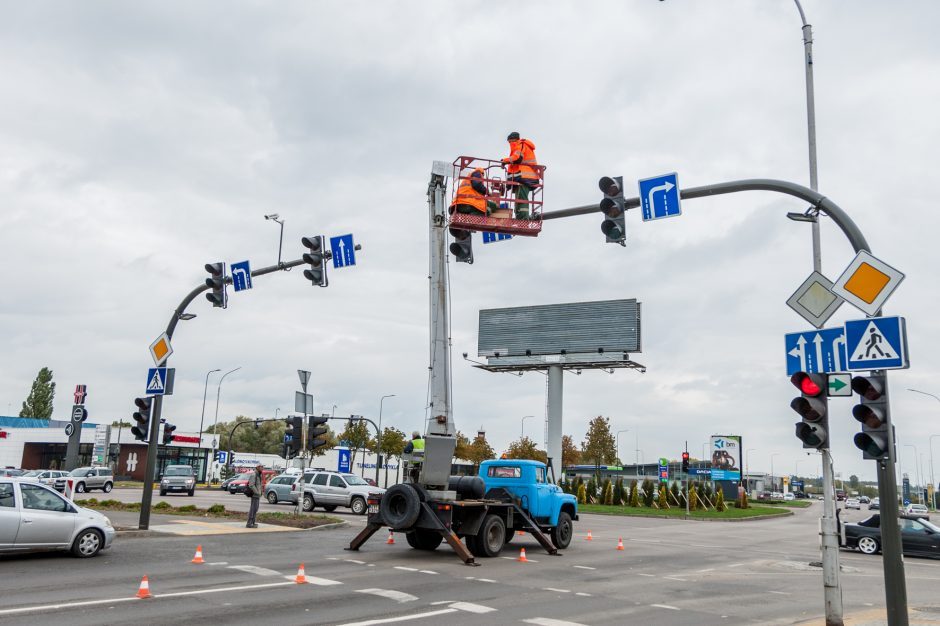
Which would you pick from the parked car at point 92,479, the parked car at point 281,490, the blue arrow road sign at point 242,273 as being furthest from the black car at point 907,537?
the parked car at point 92,479

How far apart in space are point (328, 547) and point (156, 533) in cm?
454

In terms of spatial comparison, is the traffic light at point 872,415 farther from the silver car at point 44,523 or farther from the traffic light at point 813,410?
the silver car at point 44,523

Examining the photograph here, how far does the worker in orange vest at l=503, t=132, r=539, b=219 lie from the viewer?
46.5ft

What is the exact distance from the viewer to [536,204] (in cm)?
1500

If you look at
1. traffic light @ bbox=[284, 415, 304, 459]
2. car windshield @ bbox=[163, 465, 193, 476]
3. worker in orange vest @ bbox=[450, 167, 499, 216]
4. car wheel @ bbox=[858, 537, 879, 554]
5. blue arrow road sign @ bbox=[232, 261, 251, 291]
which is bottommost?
car wheel @ bbox=[858, 537, 879, 554]

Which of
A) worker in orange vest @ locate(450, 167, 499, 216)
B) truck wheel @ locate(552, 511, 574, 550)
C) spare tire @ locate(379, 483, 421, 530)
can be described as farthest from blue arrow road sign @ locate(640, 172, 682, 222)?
truck wheel @ locate(552, 511, 574, 550)

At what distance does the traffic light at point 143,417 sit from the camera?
18.9 meters

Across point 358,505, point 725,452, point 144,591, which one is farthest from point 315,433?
point 725,452

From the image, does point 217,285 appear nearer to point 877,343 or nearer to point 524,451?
point 877,343

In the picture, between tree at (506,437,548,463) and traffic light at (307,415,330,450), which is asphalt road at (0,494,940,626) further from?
tree at (506,437,548,463)

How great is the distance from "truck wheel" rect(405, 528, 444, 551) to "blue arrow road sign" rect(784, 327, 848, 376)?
9345mm

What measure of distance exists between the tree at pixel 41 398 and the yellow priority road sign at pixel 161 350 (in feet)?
306

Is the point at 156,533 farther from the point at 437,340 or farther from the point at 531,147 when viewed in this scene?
the point at 531,147

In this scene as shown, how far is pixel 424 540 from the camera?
1739 cm
